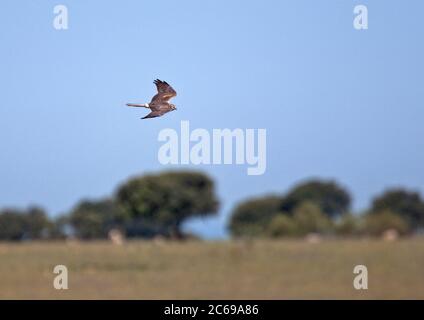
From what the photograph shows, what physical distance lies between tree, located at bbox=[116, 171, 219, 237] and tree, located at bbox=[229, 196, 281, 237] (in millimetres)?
12835

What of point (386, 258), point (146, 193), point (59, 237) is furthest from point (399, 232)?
point (386, 258)

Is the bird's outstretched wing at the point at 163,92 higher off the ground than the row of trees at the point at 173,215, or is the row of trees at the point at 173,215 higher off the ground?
the row of trees at the point at 173,215

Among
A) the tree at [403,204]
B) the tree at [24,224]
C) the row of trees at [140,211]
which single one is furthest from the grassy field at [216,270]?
the tree at [403,204]

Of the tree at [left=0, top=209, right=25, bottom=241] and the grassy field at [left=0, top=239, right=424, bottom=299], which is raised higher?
the tree at [left=0, top=209, right=25, bottom=241]

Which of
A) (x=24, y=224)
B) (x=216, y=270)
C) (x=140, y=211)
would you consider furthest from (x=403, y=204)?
(x=216, y=270)

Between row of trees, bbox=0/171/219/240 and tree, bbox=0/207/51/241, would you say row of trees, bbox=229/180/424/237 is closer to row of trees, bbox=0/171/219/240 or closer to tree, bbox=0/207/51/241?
row of trees, bbox=0/171/219/240

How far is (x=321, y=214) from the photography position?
83312 mm

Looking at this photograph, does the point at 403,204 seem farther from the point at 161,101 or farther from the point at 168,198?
the point at 161,101

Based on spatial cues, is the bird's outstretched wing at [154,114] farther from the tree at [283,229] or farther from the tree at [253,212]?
the tree at [253,212]

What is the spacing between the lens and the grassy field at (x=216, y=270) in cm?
3769

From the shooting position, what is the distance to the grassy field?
37.7 m

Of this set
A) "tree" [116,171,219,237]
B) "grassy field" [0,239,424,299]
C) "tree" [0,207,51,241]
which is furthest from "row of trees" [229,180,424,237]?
"grassy field" [0,239,424,299]

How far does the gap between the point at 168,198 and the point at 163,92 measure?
214ft
